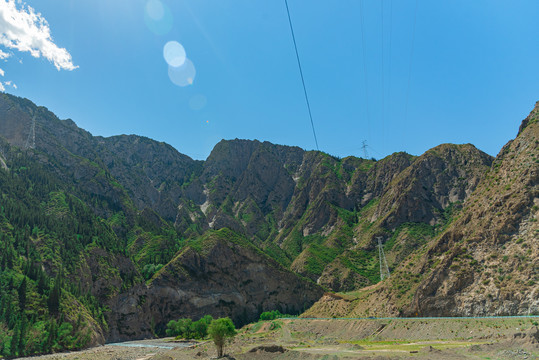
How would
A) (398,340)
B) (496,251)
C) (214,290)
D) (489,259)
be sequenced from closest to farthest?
(398,340), (489,259), (496,251), (214,290)

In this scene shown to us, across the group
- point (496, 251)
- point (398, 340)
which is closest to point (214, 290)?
point (398, 340)

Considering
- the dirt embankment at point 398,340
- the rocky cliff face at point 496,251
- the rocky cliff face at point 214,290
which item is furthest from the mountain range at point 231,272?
the dirt embankment at point 398,340

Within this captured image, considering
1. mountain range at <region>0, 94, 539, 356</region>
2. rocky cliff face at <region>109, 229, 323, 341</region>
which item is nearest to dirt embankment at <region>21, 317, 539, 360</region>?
mountain range at <region>0, 94, 539, 356</region>

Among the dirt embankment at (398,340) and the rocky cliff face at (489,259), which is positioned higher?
the rocky cliff face at (489,259)

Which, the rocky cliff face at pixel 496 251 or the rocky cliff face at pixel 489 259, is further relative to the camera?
the rocky cliff face at pixel 489 259

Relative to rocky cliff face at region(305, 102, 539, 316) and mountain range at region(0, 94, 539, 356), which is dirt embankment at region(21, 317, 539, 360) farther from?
mountain range at region(0, 94, 539, 356)

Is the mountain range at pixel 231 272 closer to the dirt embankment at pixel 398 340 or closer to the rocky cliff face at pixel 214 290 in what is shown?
the rocky cliff face at pixel 214 290

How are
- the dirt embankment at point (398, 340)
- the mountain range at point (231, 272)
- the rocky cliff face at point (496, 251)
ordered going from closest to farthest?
the dirt embankment at point (398, 340)
the rocky cliff face at point (496, 251)
the mountain range at point (231, 272)

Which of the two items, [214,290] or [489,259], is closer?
[489,259]

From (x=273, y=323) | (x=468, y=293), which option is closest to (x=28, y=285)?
(x=273, y=323)

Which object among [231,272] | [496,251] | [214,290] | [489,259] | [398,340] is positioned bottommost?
[398,340]

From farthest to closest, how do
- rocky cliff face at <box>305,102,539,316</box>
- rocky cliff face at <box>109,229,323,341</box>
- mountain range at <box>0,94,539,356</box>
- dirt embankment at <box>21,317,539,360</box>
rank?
rocky cliff face at <box>109,229,323,341</box> → mountain range at <box>0,94,539,356</box> → rocky cliff face at <box>305,102,539,316</box> → dirt embankment at <box>21,317,539,360</box>

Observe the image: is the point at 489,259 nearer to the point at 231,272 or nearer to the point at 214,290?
the point at 231,272

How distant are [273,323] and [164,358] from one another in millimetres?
64761
